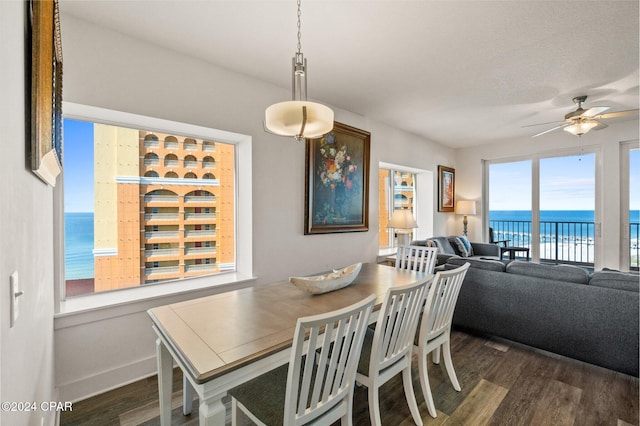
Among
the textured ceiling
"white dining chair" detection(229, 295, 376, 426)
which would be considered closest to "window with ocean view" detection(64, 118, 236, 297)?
the textured ceiling

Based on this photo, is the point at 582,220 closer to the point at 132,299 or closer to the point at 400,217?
the point at 400,217

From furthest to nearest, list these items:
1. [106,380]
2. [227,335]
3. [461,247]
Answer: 1. [461,247]
2. [106,380]
3. [227,335]

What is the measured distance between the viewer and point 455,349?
260 cm

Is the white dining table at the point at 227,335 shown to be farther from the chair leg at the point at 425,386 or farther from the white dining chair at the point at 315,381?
the chair leg at the point at 425,386

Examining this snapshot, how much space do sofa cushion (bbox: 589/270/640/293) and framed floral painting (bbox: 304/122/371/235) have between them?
234cm

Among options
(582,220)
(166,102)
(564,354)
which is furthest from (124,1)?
(582,220)

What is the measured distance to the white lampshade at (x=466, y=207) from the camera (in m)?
5.57

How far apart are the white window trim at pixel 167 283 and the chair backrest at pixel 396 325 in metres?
1.60

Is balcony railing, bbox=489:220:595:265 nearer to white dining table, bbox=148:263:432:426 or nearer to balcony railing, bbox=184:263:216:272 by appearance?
white dining table, bbox=148:263:432:426

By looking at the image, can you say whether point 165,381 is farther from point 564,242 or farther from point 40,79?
point 564,242

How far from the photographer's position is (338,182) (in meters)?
3.61

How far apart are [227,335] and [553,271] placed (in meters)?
2.61

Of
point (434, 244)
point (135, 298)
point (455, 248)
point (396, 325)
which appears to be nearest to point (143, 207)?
point (135, 298)

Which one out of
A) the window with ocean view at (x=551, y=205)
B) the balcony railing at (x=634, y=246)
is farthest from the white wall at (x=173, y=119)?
the balcony railing at (x=634, y=246)
